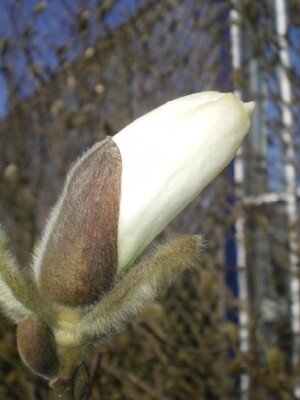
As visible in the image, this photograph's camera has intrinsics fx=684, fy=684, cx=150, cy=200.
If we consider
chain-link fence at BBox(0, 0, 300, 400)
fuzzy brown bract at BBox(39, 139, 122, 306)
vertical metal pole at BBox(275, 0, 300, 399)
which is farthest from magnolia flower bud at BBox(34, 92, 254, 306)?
vertical metal pole at BBox(275, 0, 300, 399)

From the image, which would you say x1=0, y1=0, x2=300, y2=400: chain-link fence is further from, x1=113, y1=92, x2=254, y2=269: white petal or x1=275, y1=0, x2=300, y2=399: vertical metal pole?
x1=113, y1=92, x2=254, y2=269: white petal

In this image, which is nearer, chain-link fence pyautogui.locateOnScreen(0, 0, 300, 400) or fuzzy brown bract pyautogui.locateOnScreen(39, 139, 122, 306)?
fuzzy brown bract pyautogui.locateOnScreen(39, 139, 122, 306)

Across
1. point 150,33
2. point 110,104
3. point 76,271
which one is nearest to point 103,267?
point 76,271

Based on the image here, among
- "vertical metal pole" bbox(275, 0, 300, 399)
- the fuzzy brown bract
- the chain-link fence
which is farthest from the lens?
"vertical metal pole" bbox(275, 0, 300, 399)

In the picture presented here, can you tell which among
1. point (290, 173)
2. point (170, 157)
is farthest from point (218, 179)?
point (170, 157)

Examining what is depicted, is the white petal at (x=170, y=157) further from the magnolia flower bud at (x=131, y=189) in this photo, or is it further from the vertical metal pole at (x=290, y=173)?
the vertical metal pole at (x=290, y=173)

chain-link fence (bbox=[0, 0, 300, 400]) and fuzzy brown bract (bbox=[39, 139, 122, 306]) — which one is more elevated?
fuzzy brown bract (bbox=[39, 139, 122, 306])

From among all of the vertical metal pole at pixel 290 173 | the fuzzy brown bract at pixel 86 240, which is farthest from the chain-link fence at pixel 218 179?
the fuzzy brown bract at pixel 86 240

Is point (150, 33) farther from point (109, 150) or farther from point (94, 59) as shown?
point (109, 150)
